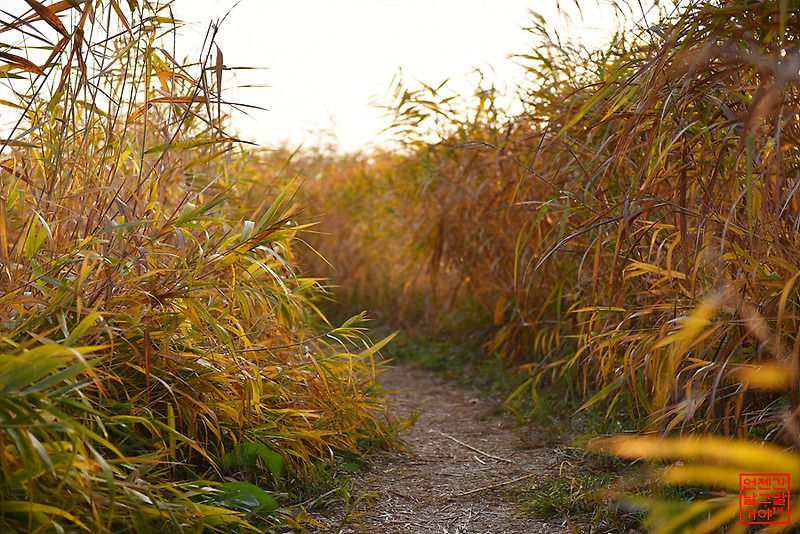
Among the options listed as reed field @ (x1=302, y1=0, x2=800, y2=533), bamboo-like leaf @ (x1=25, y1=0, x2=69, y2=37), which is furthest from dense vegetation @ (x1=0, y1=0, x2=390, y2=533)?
reed field @ (x1=302, y1=0, x2=800, y2=533)

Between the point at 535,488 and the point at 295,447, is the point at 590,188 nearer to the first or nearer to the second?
the point at 535,488

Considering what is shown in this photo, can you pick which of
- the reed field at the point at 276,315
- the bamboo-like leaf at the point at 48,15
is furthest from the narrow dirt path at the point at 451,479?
the bamboo-like leaf at the point at 48,15

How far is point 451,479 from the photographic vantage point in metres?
2.09

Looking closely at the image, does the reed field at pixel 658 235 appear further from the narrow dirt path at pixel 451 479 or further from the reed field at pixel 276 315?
the narrow dirt path at pixel 451 479

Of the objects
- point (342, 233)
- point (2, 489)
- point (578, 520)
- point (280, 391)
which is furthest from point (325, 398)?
point (342, 233)

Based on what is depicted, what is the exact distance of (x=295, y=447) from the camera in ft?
6.12

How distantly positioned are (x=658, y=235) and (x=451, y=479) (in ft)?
3.27

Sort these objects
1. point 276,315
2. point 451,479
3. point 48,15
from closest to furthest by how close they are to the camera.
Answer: point 48,15 < point 451,479 < point 276,315

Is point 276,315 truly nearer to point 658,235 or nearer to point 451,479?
point 451,479

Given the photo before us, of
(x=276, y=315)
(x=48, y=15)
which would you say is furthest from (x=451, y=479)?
(x=48, y=15)

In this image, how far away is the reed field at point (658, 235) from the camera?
139 cm

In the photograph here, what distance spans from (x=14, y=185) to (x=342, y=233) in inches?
153

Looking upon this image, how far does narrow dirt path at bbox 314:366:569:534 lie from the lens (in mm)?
1721

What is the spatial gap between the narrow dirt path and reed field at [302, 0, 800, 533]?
24 cm
